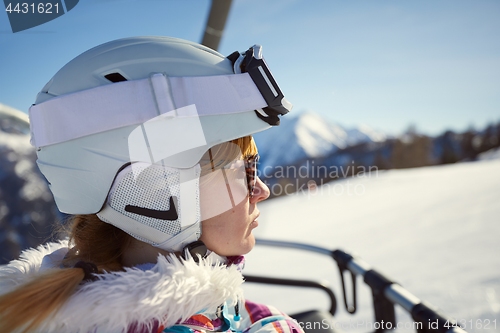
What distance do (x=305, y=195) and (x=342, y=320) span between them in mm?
6710

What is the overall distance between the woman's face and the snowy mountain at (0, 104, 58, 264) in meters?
0.60

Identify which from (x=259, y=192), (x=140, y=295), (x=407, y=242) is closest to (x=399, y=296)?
(x=259, y=192)

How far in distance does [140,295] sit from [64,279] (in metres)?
0.17

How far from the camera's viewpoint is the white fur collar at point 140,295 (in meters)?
0.81

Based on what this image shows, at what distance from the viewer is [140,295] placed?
2.72ft

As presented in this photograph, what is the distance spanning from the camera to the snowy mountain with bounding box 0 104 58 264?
132 cm

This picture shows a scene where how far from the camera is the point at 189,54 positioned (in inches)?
43.0

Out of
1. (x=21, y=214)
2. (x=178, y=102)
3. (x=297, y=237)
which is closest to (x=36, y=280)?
(x=178, y=102)

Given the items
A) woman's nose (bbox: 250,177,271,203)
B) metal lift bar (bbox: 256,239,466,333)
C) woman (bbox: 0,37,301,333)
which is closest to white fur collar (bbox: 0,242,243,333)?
woman (bbox: 0,37,301,333)

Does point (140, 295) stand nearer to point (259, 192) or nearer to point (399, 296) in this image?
point (259, 192)

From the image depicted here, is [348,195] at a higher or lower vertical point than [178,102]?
lower

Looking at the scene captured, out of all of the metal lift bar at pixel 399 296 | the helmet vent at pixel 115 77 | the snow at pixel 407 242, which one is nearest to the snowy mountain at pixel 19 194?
the helmet vent at pixel 115 77

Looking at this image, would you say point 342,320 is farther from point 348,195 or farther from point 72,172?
point 348,195

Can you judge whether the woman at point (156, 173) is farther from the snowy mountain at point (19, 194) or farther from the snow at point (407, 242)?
the snow at point (407, 242)
